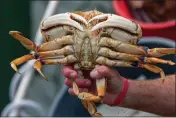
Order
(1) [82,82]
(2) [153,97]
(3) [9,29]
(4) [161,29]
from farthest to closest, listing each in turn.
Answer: (3) [9,29] → (4) [161,29] → (2) [153,97] → (1) [82,82]

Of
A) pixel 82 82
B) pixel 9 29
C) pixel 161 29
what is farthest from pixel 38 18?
pixel 82 82

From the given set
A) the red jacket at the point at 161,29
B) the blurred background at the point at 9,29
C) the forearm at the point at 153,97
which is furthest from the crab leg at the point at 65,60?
the blurred background at the point at 9,29

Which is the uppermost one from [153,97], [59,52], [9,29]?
[59,52]

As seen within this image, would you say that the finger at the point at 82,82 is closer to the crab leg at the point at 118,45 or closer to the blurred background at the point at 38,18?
the crab leg at the point at 118,45

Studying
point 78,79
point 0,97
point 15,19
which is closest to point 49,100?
point 0,97

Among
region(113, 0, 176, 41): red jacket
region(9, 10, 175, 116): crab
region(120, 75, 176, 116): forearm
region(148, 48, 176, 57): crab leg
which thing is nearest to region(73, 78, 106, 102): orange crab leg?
region(9, 10, 175, 116): crab

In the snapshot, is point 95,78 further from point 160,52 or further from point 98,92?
point 160,52

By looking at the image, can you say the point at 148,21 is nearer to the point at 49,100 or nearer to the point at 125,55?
the point at 49,100
